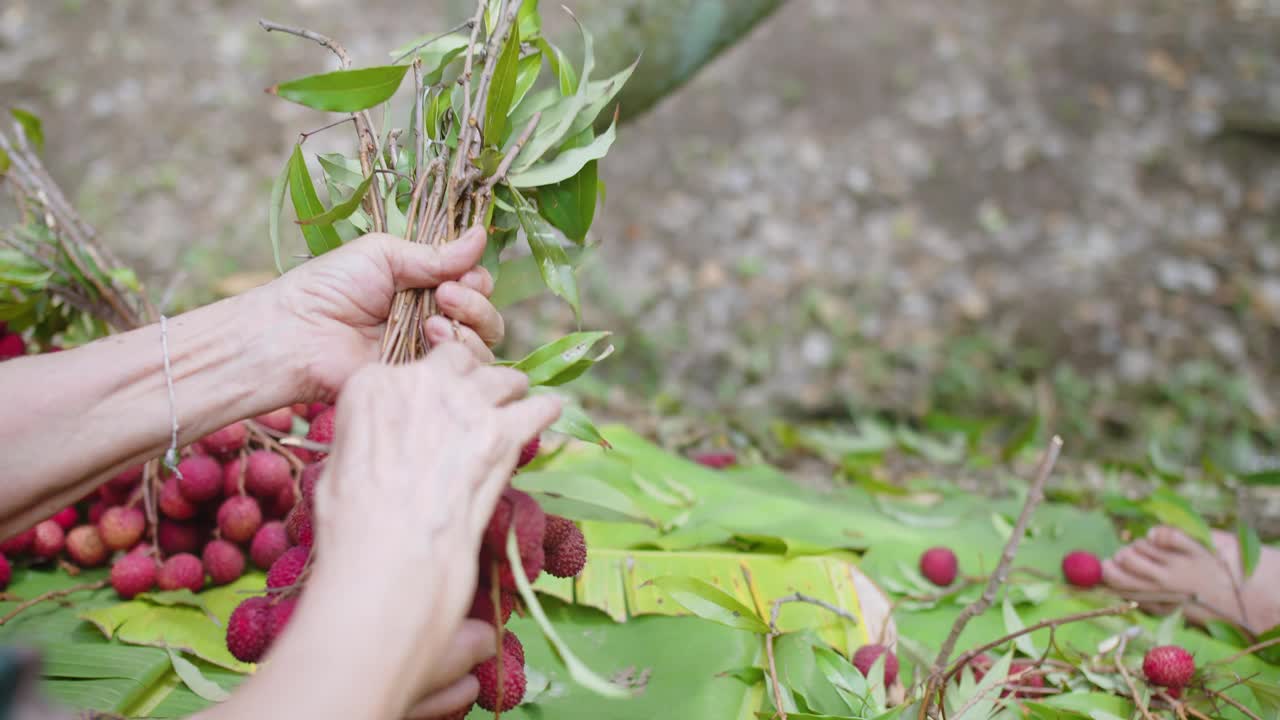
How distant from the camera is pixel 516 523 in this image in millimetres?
783

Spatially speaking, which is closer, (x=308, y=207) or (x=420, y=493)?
(x=420, y=493)

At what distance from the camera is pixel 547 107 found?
43.8 inches

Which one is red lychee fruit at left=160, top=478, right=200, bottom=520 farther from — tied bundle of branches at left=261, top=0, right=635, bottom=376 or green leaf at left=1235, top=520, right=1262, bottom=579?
green leaf at left=1235, top=520, right=1262, bottom=579

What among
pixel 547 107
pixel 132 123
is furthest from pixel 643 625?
pixel 132 123

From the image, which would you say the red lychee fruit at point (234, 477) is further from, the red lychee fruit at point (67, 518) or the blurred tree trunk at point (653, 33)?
the blurred tree trunk at point (653, 33)

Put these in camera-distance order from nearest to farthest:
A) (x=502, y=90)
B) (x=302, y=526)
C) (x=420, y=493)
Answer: (x=420, y=493) < (x=302, y=526) < (x=502, y=90)

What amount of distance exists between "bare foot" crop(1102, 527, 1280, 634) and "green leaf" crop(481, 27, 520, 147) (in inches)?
43.2

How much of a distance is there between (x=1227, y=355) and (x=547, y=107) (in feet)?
8.38

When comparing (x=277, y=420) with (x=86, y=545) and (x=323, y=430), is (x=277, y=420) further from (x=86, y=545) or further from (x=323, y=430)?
(x=323, y=430)

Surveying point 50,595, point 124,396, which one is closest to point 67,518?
point 50,595

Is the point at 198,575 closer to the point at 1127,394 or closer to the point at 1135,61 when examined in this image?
the point at 1127,394

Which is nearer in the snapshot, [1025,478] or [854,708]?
[854,708]

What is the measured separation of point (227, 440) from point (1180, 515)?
144cm

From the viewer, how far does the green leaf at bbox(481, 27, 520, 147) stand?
0.99m
